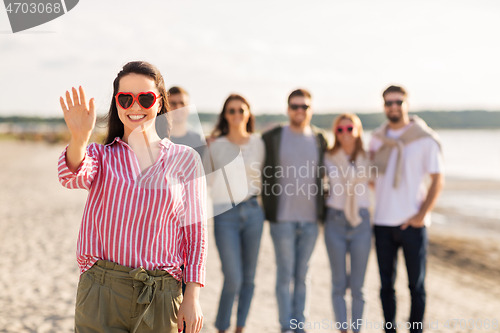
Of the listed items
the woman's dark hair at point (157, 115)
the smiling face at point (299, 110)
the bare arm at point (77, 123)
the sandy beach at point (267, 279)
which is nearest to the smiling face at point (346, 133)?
the smiling face at point (299, 110)

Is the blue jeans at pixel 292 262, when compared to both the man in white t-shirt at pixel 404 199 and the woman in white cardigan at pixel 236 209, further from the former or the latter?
the man in white t-shirt at pixel 404 199

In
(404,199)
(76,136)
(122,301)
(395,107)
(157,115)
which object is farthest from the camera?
(395,107)

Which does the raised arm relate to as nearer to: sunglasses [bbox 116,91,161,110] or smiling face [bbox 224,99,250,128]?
sunglasses [bbox 116,91,161,110]

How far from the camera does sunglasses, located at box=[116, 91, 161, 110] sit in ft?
6.12

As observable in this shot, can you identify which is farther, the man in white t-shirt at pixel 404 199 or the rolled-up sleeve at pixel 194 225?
the man in white t-shirt at pixel 404 199

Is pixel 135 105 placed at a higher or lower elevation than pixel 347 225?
higher

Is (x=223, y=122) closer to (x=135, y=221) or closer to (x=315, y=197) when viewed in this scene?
(x=315, y=197)

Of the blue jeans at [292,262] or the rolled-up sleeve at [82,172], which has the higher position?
the rolled-up sleeve at [82,172]

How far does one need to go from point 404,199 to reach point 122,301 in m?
3.10

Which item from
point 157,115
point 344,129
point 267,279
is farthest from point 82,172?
point 267,279

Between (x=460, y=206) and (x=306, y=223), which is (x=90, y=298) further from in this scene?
(x=460, y=206)

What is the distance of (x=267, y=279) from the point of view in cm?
714

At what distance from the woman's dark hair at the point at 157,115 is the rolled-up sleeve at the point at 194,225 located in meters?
0.26

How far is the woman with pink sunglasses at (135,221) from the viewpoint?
177 cm
